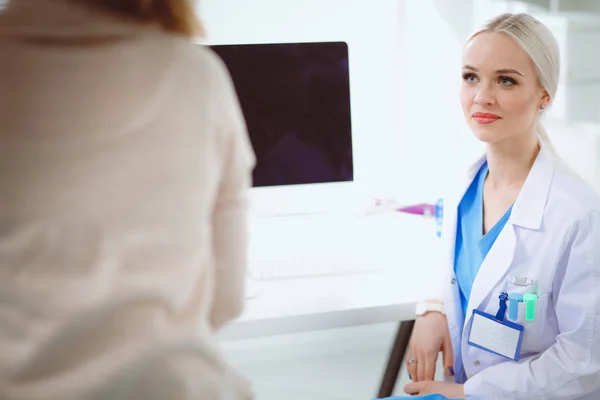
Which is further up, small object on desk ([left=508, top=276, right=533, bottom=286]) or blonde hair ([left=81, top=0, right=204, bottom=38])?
blonde hair ([left=81, top=0, right=204, bottom=38])

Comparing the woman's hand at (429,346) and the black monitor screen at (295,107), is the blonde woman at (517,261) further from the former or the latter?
the black monitor screen at (295,107)

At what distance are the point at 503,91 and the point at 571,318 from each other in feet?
1.30

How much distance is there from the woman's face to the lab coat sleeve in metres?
0.21

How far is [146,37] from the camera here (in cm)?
59

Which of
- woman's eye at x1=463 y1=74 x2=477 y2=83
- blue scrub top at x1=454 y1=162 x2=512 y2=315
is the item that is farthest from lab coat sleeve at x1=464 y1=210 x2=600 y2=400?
woman's eye at x1=463 y1=74 x2=477 y2=83

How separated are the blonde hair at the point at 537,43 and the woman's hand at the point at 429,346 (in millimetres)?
463

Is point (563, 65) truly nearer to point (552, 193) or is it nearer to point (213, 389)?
point (552, 193)

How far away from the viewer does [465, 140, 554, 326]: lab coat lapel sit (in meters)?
1.12

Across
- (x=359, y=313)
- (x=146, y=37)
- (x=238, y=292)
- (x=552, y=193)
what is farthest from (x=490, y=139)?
(x=146, y=37)

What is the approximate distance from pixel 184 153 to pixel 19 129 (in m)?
0.14

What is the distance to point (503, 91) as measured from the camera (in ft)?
3.78

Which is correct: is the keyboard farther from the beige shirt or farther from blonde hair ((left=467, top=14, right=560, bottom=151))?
the beige shirt

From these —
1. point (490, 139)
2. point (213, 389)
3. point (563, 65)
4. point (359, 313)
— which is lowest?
point (359, 313)

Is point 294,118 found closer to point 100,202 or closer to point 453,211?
point 453,211
